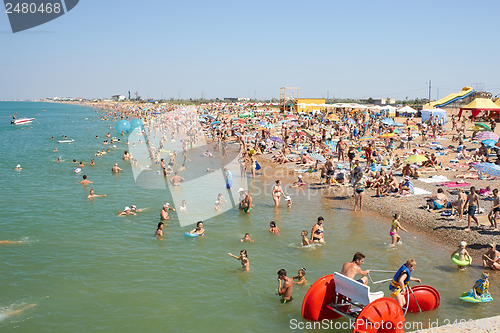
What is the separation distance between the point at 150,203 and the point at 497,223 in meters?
13.8

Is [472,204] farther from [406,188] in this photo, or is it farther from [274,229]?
[274,229]

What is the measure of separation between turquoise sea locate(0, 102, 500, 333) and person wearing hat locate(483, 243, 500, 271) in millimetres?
323

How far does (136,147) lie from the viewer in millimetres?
38000

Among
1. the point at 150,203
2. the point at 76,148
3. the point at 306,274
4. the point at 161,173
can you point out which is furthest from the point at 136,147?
the point at 306,274

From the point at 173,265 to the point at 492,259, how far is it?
8744 mm

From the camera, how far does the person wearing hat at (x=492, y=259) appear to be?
10156 mm

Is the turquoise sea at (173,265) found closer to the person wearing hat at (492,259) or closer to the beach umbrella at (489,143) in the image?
the person wearing hat at (492,259)

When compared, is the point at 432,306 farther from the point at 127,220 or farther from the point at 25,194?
the point at 25,194

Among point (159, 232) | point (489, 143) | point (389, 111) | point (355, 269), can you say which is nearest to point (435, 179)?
point (489, 143)

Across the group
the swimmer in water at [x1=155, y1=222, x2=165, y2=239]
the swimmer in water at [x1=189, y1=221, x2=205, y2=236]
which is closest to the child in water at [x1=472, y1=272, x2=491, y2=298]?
the swimmer in water at [x1=189, y1=221, x2=205, y2=236]

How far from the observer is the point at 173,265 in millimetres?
11391

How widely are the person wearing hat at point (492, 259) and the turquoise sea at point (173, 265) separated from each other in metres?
0.32

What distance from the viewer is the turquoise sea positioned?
28.1 feet

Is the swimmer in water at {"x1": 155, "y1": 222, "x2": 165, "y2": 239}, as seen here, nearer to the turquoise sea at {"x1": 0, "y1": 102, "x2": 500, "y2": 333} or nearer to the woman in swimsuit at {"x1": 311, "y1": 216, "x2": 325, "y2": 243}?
the turquoise sea at {"x1": 0, "y1": 102, "x2": 500, "y2": 333}
